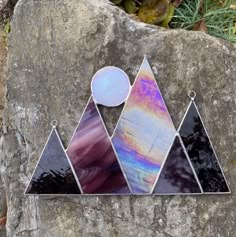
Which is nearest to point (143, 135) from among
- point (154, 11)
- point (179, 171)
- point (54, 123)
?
point (179, 171)

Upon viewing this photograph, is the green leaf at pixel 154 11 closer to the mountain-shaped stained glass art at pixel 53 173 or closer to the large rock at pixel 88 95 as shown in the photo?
the large rock at pixel 88 95

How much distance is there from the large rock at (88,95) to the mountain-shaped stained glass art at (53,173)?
5cm

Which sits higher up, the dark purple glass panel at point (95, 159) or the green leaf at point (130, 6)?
the green leaf at point (130, 6)

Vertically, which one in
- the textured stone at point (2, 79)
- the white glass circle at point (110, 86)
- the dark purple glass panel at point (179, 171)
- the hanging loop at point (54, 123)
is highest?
the white glass circle at point (110, 86)

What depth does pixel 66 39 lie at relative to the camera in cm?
209

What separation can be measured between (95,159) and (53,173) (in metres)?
0.16

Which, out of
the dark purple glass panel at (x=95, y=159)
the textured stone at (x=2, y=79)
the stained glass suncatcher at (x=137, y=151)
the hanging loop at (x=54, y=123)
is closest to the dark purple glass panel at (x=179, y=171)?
the stained glass suncatcher at (x=137, y=151)

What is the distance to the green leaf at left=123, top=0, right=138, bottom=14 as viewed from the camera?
273 cm

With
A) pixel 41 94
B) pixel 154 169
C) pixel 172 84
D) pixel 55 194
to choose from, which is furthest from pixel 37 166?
pixel 172 84

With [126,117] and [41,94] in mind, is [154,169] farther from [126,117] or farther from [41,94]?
[41,94]

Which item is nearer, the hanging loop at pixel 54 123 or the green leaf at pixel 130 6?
the hanging loop at pixel 54 123

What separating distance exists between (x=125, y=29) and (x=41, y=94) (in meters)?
0.39

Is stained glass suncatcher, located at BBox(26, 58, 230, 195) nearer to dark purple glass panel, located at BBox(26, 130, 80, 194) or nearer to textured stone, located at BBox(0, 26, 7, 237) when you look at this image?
dark purple glass panel, located at BBox(26, 130, 80, 194)

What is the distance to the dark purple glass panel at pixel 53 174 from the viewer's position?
78.5 inches
